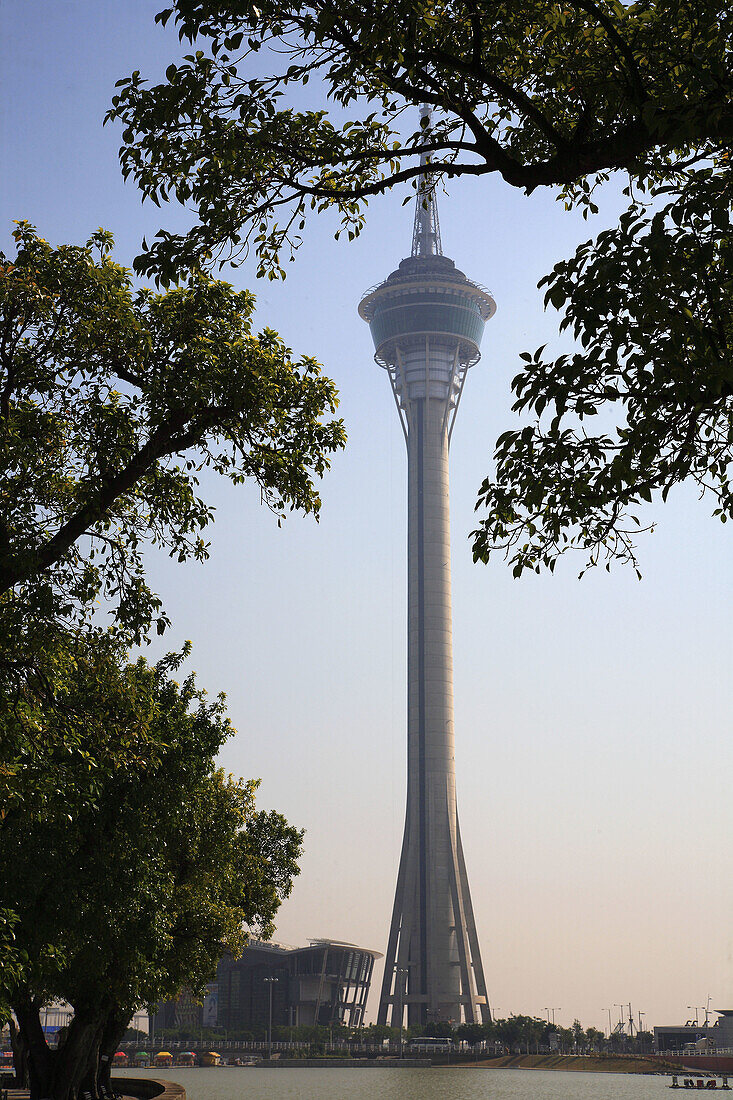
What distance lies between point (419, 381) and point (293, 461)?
137 metres

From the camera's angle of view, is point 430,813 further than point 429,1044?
Yes

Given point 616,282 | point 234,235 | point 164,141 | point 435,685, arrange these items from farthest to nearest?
point 435,685, point 234,235, point 164,141, point 616,282

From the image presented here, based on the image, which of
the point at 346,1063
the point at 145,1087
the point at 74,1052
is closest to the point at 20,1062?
the point at 145,1087

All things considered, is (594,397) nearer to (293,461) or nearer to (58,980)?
(293,461)

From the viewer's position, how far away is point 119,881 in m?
18.8

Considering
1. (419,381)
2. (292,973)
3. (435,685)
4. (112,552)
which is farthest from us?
(292,973)

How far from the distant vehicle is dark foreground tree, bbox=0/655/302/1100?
104m

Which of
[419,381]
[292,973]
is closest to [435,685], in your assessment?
[419,381]

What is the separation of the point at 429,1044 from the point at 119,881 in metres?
124

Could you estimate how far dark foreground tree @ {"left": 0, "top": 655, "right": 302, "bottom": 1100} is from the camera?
54.3 feet

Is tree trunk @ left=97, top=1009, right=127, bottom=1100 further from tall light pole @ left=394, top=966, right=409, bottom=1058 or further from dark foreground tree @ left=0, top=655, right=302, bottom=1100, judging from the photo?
tall light pole @ left=394, top=966, right=409, bottom=1058

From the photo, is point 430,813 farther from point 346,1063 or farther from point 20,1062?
point 20,1062

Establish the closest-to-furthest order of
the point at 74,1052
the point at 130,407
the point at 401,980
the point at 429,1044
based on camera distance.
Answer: the point at 130,407, the point at 74,1052, the point at 429,1044, the point at 401,980

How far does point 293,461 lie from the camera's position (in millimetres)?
12469
